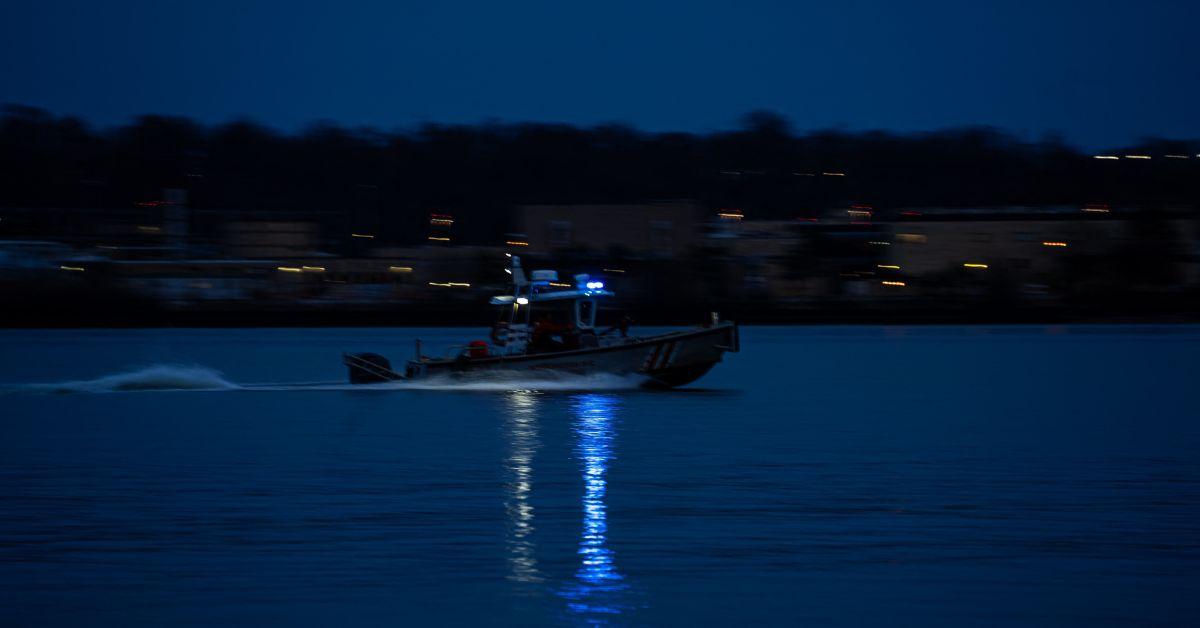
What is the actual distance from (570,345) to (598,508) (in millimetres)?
15635

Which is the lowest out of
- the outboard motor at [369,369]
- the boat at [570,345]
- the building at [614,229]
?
the outboard motor at [369,369]

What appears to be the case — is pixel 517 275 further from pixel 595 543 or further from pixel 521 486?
pixel 595 543

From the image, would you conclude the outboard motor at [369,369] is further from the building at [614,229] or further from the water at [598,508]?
the building at [614,229]

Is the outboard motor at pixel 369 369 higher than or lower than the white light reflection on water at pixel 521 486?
higher

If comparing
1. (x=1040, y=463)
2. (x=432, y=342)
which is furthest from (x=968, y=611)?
(x=432, y=342)

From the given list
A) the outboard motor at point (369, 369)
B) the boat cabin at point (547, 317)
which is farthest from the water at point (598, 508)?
the boat cabin at point (547, 317)

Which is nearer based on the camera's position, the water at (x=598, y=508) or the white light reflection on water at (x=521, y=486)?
the water at (x=598, y=508)

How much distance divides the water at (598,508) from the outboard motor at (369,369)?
107cm

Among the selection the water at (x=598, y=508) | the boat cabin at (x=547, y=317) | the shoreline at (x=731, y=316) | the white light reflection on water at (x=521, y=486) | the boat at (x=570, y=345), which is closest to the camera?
the water at (x=598, y=508)

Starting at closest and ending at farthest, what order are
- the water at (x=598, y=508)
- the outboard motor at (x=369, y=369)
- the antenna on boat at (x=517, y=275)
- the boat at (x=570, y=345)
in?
the water at (x=598, y=508) → the boat at (x=570, y=345) → the antenna on boat at (x=517, y=275) → the outboard motor at (x=369, y=369)

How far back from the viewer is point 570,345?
118 ft

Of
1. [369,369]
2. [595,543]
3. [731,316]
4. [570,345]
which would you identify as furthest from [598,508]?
[731,316]

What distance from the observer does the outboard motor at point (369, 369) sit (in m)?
38.8

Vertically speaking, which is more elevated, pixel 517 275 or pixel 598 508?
pixel 517 275
